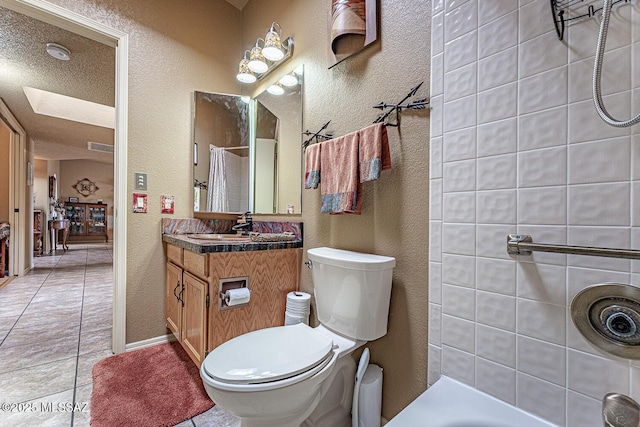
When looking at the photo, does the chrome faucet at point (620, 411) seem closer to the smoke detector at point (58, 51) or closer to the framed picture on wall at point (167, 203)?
the framed picture on wall at point (167, 203)

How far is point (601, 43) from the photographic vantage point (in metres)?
0.68

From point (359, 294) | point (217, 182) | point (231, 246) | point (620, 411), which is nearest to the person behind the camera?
point (620, 411)

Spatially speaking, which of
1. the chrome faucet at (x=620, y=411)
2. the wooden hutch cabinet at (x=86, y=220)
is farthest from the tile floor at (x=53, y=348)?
the wooden hutch cabinet at (x=86, y=220)

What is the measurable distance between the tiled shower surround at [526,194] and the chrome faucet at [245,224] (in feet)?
4.99

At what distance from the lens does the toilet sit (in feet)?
2.95

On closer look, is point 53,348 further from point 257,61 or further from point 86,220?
point 86,220

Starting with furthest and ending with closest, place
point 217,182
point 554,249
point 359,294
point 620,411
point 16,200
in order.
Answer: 1. point 16,200
2. point 217,182
3. point 359,294
4. point 554,249
5. point 620,411

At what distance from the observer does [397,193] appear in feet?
4.12

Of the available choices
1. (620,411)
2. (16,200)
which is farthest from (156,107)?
(16,200)

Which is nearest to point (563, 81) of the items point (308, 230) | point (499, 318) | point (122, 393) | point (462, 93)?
point (462, 93)

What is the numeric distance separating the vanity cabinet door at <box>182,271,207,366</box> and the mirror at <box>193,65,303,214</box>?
724mm

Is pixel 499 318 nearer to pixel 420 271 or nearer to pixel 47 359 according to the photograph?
pixel 420 271

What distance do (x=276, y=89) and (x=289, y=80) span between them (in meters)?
0.17

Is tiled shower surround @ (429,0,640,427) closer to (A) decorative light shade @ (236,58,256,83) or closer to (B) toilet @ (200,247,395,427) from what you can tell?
(B) toilet @ (200,247,395,427)
